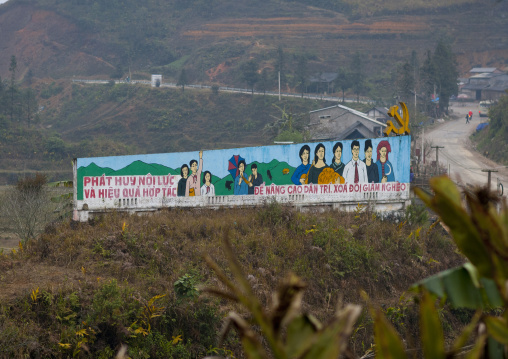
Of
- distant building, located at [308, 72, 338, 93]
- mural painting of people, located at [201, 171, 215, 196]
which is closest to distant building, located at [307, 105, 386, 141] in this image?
mural painting of people, located at [201, 171, 215, 196]

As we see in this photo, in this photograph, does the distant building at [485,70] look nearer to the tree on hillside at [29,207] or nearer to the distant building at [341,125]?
the distant building at [341,125]

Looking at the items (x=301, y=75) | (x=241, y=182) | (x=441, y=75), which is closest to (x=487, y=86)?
(x=441, y=75)

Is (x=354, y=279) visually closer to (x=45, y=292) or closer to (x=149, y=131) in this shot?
(x=45, y=292)

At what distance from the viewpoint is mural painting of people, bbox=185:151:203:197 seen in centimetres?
1591

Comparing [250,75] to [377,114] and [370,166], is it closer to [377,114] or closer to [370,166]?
[377,114]

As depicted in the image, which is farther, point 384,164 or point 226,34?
point 226,34

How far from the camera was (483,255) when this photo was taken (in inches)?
123

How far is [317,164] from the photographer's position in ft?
55.1

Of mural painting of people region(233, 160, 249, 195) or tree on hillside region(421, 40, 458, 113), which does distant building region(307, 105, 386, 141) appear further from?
tree on hillside region(421, 40, 458, 113)

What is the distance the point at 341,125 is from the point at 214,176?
96.1 ft

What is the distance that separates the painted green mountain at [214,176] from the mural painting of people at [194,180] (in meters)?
0.42

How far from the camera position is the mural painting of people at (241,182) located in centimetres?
1633

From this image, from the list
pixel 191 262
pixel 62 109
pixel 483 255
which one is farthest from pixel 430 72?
pixel 483 255

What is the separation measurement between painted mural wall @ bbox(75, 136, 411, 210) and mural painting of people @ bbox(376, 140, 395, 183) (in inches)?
1.3
